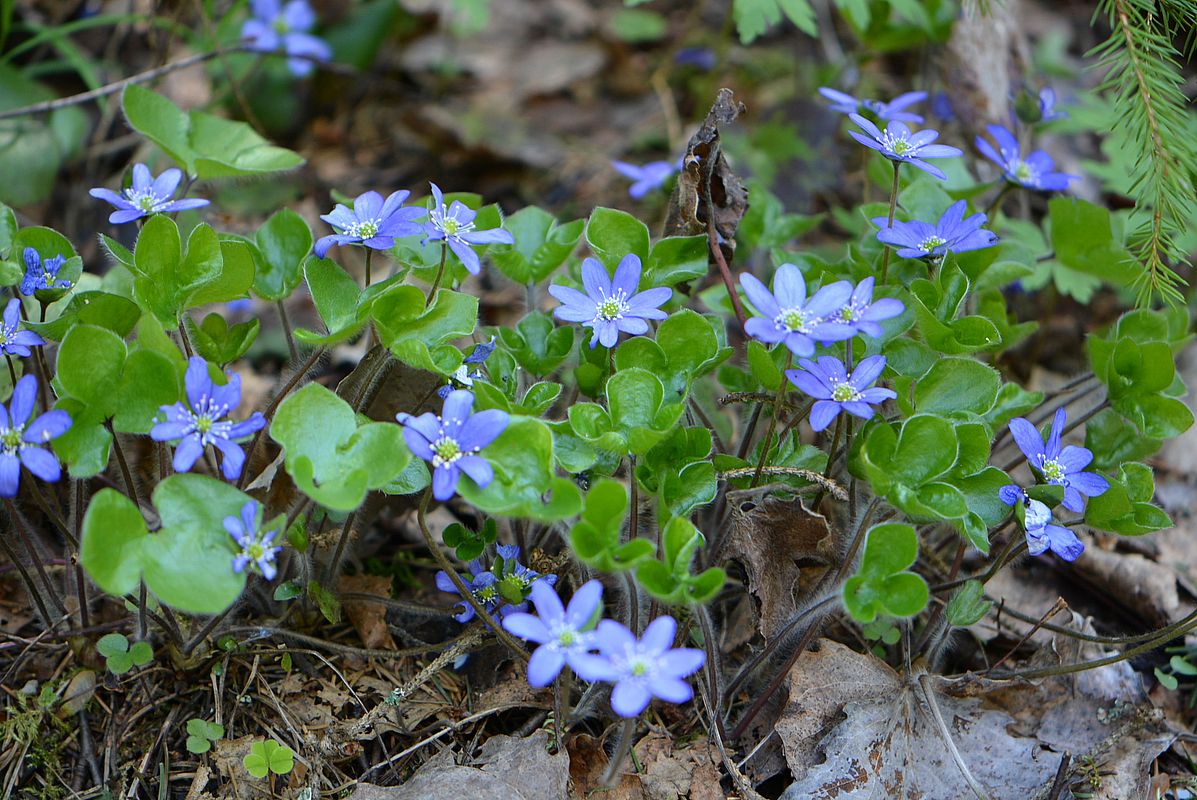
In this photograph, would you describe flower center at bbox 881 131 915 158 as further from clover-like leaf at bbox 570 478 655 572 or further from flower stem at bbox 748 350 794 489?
clover-like leaf at bbox 570 478 655 572

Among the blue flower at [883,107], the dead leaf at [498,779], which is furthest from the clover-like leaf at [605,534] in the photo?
the blue flower at [883,107]

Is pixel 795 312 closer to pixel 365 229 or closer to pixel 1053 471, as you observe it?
pixel 1053 471

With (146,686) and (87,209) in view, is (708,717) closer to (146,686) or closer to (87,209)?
(146,686)

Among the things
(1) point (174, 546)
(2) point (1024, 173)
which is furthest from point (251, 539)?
(2) point (1024, 173)

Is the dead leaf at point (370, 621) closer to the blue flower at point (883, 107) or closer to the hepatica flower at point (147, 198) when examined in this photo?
the hepatica flower at point (147, 198)

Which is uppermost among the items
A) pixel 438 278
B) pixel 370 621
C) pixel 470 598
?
pixel 438 278

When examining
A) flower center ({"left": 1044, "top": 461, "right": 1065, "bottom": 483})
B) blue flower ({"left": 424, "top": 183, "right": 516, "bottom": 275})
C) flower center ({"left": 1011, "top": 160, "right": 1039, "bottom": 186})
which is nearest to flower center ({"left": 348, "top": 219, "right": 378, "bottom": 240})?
blue flower ({"left": 424, "top": 183, "right": 516, "bottom": 275})
